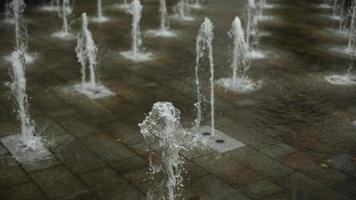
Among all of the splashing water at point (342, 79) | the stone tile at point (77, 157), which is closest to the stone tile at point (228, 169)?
the stone tile at point (77, 157)

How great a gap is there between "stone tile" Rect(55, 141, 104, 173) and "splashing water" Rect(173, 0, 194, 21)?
10367 mm

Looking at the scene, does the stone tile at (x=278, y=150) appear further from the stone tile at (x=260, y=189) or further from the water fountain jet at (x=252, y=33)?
the water fountain jet at (x=252, y=33)

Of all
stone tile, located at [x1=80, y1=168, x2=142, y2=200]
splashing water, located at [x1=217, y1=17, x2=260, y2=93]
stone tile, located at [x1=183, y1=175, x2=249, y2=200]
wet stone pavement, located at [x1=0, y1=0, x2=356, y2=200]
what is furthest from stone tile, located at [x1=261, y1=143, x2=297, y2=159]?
splashing water, located at [x1=217, y1=17, x2=260, y2=93]

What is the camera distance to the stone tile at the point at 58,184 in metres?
6.85

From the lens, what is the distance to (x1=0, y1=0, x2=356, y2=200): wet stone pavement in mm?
7152

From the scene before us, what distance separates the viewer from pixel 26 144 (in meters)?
8.30

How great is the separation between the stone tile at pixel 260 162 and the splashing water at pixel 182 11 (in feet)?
33.8

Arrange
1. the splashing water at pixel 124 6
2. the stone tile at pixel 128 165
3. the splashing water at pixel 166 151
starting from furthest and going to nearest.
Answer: the splashing water at pixel 124 6 < the stone tile at pixel 128 165 < the splashing water at pixel 166 151

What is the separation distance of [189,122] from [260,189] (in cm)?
254

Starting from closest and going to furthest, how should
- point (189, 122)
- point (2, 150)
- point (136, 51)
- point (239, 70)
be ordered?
1. point (2, 150)
2. point (189, 122)
3. point (239, 70)
4. point (136, 51)

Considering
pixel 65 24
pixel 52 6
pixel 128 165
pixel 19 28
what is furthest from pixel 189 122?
pixel 52 6

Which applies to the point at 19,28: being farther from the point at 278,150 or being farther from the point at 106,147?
the point at 278,150

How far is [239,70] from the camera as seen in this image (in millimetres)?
12453

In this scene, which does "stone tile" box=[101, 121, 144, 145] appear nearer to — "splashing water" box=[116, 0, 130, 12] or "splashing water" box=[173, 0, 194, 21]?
"splashing water" box=[173, 0, 194, 21]
